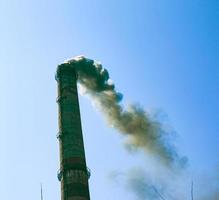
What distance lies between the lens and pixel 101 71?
Result: 3691 cm

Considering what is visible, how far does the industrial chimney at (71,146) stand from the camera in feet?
92.9

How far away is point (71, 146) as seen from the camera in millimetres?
29625

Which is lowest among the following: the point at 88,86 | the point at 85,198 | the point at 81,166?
the point at 85,198

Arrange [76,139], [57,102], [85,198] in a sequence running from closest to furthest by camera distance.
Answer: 1. [85,198]
2. [76,139]
3. [57,102]

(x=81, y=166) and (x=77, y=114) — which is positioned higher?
(x=77, y=114)

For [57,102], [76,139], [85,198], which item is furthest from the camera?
[57,102]

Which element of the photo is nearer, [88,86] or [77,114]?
[77,114]

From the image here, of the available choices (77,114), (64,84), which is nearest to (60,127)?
(77,114)

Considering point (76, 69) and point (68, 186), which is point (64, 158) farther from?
point (76, 69)

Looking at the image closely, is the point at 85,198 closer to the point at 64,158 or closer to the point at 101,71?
the point at 64,158

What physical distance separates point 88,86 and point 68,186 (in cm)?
1010

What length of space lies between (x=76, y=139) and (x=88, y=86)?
722 cm

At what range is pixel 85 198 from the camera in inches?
1107

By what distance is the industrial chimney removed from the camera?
2833 centimetres
